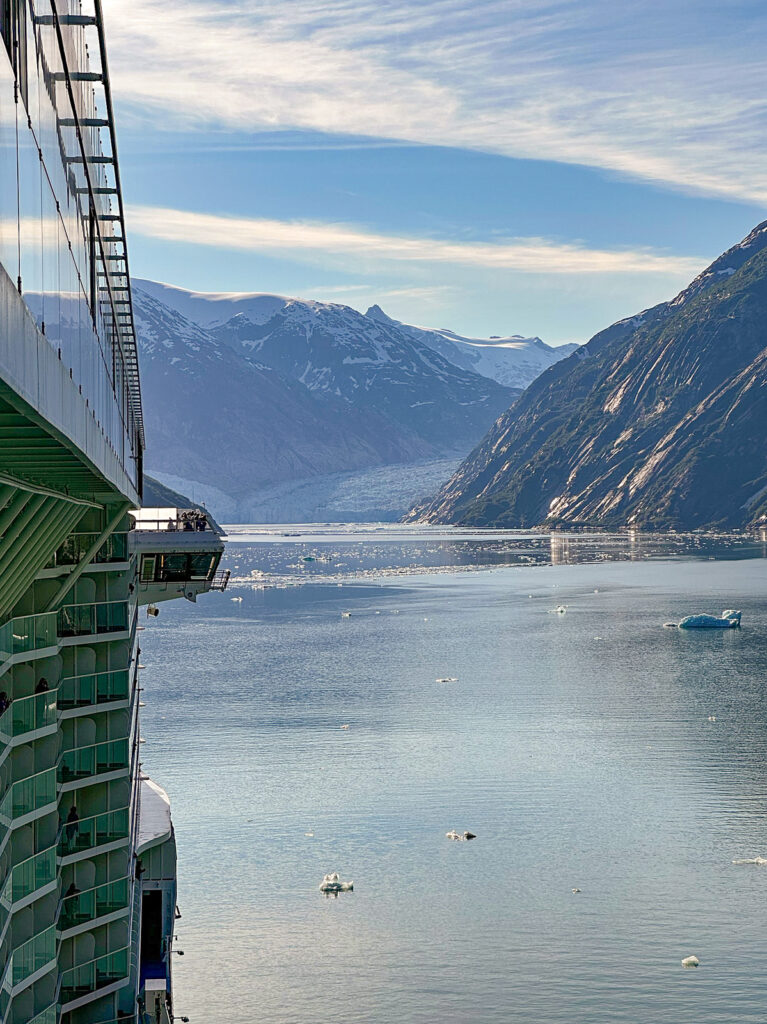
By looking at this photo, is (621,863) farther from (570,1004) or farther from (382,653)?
(382,653)

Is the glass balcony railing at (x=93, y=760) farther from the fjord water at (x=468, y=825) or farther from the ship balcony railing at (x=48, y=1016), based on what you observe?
the fjord water at (x=468, y=825)

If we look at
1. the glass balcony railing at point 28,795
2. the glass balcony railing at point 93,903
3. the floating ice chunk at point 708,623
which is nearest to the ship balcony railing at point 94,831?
the glass balcony railing at point 93,903

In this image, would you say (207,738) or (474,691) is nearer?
(207,738)

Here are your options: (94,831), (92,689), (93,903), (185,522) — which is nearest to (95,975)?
(93,903)

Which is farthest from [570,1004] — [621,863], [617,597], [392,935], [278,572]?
[278,572]

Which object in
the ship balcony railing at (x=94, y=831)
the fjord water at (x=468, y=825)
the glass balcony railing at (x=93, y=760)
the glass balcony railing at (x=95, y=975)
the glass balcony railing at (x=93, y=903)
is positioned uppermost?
the glass balcony railing at (x=93, y=760)
